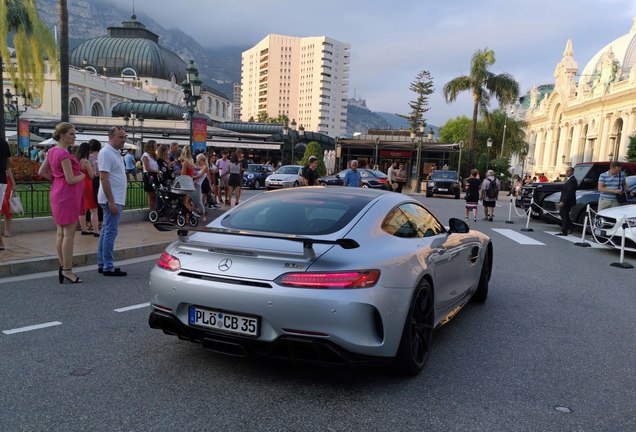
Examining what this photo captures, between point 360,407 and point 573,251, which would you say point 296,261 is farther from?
point 573,251

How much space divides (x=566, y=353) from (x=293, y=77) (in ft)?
615

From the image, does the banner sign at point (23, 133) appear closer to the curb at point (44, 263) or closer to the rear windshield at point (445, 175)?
the rear windshield at point (445, 175)

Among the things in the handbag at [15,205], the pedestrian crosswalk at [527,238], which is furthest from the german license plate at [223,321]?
the pedestrian crosswalk at [527,238]

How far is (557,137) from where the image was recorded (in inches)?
2773

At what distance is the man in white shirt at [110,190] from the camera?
21.1ft

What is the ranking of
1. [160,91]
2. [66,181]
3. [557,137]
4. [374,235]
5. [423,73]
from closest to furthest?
1. [374,235]
2. [66,181]
3. [557,137]
4. [423,73]
5. [160,91]

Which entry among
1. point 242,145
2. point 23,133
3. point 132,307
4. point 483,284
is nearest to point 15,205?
point 132,307

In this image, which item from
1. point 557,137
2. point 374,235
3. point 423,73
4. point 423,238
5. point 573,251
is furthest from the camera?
point 423,73

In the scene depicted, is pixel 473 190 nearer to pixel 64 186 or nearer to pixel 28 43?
pixel 64 186

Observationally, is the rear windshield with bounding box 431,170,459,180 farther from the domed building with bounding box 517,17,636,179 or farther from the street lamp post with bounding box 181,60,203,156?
the domed building with bounding box 517,17,636,179

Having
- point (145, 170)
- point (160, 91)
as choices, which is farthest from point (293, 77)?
point (145, 170)

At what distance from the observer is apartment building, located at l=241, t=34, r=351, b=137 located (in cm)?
17862

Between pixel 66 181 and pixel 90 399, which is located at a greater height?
pixel 66 181

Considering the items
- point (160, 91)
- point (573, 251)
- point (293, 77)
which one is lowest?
point (573, 251)
